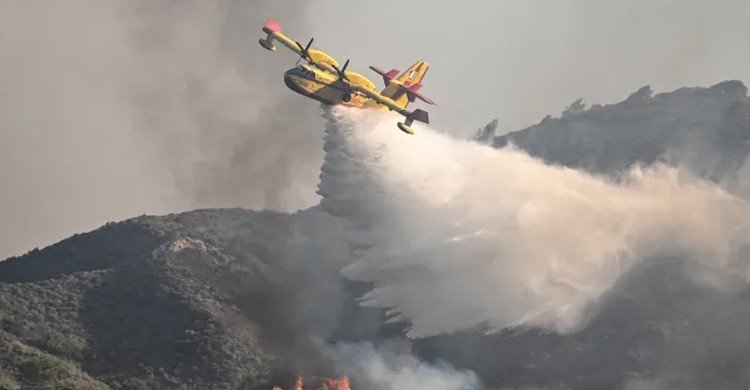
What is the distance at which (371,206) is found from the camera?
255 ft

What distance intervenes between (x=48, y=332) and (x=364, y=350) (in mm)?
30330

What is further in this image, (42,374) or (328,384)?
(328,384)

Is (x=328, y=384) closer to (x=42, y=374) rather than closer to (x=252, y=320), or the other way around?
(x=252, y=320)

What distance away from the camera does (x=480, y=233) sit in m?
80.9

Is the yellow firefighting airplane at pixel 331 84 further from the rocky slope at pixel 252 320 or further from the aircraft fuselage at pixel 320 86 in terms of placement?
the rocky slope at pixel 252 320

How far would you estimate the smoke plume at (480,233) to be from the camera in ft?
255

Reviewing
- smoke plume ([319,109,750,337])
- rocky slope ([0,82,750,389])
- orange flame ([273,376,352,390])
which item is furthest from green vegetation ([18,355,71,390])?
smoke plume ([319,109,750,337])

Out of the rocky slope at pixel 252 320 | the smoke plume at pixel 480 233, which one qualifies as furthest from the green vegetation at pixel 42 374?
the smoke plume at pixel 480 233

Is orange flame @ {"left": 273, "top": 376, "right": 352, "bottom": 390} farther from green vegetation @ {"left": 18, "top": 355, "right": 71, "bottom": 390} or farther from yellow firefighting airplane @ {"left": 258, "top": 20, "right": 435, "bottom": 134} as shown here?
yellow firefighting airplane @ {"left": 258, "top": 20, "right": 435, "bottom": 134}

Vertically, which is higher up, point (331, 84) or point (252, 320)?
point (331, 84)

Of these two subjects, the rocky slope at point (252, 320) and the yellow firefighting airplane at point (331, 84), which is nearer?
the yellow firefighting airplane at point (331, 84)

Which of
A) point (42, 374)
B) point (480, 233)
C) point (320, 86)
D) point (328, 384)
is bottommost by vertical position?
point (42, 374)

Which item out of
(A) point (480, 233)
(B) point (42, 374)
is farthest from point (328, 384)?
(B) point (42, 374)

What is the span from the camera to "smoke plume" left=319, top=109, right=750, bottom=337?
7769 centimetres
